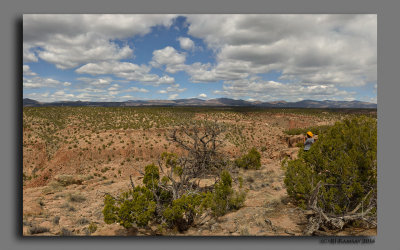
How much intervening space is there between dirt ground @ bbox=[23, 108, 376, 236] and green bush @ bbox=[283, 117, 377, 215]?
98 cm

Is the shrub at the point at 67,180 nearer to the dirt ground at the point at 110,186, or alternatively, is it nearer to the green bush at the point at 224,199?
the dirt ground at the point at 110,186

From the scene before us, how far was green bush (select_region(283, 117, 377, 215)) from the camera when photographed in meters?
5.21

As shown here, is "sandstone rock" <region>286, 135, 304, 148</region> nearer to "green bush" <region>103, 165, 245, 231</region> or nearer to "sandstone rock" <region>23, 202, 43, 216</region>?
"green bush" <region>103, 165, 245, 231</region>

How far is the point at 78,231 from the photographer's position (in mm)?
6219

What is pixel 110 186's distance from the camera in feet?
37.5

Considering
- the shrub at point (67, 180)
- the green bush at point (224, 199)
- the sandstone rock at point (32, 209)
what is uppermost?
the green bush at point (224, 199)

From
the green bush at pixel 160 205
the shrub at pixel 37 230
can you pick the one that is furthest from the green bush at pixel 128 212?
the shrub at pixel 37 230

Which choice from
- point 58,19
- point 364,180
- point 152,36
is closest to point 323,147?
point 364,180

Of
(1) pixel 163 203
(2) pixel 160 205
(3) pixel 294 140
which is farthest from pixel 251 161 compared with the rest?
(2) pixel 160 205

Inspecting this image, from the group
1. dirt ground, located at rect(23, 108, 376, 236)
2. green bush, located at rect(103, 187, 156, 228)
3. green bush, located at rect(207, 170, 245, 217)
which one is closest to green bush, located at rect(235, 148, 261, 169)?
dirt ground, located at rect(23, 108, 376, 236)

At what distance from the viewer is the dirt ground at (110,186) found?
599 centimetres

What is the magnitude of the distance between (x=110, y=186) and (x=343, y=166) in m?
10.6

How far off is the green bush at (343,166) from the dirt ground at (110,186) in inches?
38.7

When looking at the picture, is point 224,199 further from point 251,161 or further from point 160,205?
point 251,161
